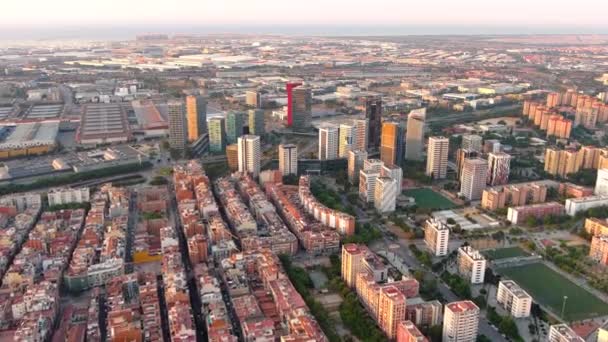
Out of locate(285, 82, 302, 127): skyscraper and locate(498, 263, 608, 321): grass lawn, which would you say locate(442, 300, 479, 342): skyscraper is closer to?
locate(498, 263, 608, 321): grass lawn

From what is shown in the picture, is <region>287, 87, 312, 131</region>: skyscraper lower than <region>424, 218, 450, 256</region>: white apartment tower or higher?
higher

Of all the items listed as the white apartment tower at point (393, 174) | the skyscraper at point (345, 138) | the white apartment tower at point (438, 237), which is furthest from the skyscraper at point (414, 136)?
the white apartment tower at point (438, 237)

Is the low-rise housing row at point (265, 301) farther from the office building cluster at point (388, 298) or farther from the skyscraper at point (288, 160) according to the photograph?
the skyscraper at point (288, 160)

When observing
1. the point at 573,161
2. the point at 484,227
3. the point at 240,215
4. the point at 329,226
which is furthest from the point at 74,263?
the point at 573,161

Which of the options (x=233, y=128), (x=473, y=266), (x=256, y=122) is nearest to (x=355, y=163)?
(x=233, y=128)

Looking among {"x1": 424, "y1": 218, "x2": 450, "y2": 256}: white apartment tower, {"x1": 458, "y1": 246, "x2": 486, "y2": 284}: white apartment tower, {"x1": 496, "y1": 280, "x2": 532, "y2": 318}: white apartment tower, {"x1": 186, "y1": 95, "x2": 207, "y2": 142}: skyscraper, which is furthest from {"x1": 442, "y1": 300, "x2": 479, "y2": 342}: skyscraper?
{"x1": 186, "y1": 95, "x2": 207, "y2": 142}: skyscraper

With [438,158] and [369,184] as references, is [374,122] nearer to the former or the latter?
[438,158]
